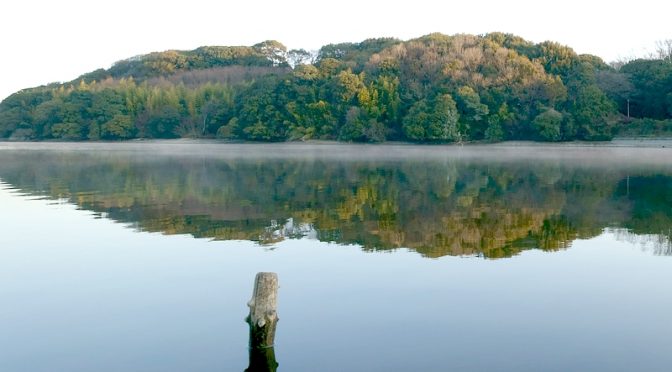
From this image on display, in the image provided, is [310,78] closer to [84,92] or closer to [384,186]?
[84,92]

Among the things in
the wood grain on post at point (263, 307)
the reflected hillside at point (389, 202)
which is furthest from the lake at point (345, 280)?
the wood grain on post at point (263, 307)

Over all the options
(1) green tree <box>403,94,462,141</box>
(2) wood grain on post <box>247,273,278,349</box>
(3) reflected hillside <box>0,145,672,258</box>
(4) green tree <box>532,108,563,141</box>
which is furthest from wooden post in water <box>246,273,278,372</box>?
(1) green tree <box>403,94,462,141</box>

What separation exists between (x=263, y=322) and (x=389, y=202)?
1166cm

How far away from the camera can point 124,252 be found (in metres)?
11.0

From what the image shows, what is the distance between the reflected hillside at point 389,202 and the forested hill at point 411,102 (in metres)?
22.0

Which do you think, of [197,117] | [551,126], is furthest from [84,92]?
[551,126]

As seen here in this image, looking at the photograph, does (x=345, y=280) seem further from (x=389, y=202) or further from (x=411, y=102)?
(x=411, y=102)

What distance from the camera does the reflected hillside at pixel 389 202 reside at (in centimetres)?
1262

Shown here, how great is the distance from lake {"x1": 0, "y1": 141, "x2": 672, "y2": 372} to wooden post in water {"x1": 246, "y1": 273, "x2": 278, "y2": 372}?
148 millimetres

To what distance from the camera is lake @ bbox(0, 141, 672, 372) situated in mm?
6500

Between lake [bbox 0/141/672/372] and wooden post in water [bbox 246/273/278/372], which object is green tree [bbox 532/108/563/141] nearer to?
lake [bbox 0/141/672/372]

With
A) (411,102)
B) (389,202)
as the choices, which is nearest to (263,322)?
(389,202)

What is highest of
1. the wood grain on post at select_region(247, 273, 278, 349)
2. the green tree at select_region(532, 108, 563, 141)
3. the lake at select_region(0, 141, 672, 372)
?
the green tree at select_region(532, 108, 563, 141)

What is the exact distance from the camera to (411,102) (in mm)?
56719
